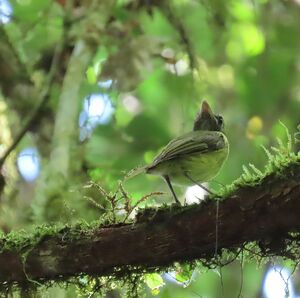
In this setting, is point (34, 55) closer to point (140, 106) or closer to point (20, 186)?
point (20, 186)

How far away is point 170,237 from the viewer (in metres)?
2.07

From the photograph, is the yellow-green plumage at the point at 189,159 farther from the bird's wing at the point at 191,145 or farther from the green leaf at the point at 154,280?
the green leaf at the point at 154,280

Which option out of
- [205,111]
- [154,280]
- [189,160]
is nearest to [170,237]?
[154,280]

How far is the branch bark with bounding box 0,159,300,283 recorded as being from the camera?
6.41 ft

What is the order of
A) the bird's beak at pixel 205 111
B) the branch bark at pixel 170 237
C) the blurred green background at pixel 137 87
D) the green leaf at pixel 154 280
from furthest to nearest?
the blurred green background at pixel 137 87 < the bird's beak at pixel 205 111 < the green leaf at pixel 154 280 < the branch bark at pixel 170 237

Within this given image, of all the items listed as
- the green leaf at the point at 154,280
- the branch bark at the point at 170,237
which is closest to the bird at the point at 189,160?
the green leaf at the point at 154,280

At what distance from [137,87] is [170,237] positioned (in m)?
2.18

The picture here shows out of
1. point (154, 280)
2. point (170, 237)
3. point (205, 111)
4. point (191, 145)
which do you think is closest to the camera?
point (170, 237)

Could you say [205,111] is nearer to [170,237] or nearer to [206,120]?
[206,120]

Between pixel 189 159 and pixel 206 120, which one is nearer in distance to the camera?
pixel 189 159

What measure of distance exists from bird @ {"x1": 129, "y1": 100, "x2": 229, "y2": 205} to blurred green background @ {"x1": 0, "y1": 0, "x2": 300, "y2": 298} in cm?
55

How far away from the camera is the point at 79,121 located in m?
3.86

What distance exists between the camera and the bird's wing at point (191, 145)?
2.59m

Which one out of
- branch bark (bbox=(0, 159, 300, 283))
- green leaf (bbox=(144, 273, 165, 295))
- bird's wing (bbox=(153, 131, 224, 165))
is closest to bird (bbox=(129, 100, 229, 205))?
bird's wing (bbox=(153, 131, 224, 165))
